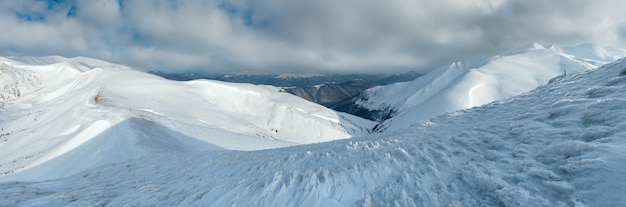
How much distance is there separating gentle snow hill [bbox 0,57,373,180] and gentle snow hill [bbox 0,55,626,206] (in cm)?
1570

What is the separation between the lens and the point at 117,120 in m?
37.4

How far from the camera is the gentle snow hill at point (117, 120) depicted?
2848cm

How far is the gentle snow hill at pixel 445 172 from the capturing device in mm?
6812

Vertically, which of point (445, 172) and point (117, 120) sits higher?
point (445, 172)

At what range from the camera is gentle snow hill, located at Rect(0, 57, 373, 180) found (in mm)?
28484

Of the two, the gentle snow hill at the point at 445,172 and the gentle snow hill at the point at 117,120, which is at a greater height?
the gentle snow hill at the point at 445,172

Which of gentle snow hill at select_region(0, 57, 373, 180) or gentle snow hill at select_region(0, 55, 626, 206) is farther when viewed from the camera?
gentle snow hill at select_region(0, 57, 373, 180)

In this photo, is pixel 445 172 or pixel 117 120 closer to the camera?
pixel 445 172

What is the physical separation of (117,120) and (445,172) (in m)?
37.4

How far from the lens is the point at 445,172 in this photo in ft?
28.8

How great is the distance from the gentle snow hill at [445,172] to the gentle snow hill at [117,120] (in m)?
15.7

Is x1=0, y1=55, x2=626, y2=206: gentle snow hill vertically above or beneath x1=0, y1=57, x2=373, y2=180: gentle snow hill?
above

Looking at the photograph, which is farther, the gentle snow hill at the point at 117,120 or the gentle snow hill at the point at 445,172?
the gentle snow hill at the point at 117,120

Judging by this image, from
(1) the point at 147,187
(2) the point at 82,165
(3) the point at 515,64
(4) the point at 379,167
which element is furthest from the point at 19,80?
(3) the point at 515,64
